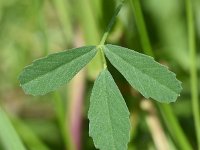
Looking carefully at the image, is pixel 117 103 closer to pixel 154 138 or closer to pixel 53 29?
pixel 154 138

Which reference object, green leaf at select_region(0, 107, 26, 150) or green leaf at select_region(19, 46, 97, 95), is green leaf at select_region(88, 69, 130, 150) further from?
green leaf at select_region(0, 107, 26, 150)

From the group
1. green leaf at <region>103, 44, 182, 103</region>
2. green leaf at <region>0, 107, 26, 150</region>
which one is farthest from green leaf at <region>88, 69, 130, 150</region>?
green leaf at <region>0, 107, 26, 150</region>

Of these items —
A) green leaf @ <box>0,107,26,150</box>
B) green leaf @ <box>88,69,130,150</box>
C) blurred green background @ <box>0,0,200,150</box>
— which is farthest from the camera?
blurred green background @ <box>0,0,200,150</box>

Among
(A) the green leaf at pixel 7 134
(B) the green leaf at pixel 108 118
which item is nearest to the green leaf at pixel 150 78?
(B) the green leaf at pixel 108 118

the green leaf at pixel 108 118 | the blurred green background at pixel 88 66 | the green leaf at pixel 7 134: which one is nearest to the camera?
the green leaf at pixel 108 118

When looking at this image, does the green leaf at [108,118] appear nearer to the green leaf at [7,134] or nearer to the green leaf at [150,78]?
the green leaf at [150,78]

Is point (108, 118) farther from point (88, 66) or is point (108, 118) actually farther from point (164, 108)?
point (88, 66)
